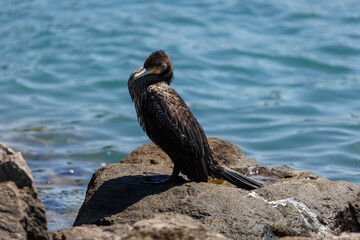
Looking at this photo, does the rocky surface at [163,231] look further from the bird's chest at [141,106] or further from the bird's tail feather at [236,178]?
the bird's chest at [141,106]

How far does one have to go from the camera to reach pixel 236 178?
16.4ft

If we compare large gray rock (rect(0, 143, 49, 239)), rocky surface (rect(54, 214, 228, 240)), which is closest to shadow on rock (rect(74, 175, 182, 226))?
large gray rock (rect(0, 143, 49, 239))

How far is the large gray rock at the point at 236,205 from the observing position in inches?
172

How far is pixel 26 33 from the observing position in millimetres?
Result: 13750

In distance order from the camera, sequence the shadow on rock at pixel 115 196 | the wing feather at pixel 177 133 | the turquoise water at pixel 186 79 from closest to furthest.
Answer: the shadow on rock at pixel 115 196
the wing feather at pixel 177 133
the turquoise water at pixel 186 79

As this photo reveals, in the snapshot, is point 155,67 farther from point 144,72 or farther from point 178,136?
point 178,136

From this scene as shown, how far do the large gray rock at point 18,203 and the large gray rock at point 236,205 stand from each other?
75cm

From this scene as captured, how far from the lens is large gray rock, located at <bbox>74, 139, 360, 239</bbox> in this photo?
4.37 m

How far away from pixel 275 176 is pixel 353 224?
94cm

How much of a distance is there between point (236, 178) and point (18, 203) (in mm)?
1983

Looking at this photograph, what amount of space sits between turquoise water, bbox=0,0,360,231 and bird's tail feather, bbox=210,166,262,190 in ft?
6.28

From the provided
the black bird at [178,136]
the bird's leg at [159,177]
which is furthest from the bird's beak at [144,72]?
the bird's leg at [159,177]

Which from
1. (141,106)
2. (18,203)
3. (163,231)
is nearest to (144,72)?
(141,106)

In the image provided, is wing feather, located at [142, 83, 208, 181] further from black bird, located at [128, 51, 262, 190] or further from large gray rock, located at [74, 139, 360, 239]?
large gray rock, located at [74, 139, 360, 239]
